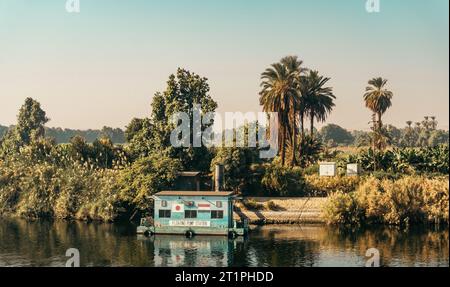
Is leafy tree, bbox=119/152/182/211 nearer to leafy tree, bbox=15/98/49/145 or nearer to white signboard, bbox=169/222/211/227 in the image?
white signboard, bbox=169/222/211/227

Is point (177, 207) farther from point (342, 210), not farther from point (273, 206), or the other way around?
point (342, 210)

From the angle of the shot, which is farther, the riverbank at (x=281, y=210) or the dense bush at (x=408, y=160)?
the dense bush at (x=408, y=160)

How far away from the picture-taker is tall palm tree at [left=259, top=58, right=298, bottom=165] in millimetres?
78188

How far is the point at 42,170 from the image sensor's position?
7494cm

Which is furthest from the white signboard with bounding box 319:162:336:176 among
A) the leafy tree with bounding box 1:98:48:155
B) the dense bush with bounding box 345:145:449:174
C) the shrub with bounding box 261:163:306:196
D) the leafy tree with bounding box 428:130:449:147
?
the leafy tree with bounding box 428:130:449:147

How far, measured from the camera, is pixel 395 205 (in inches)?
2445

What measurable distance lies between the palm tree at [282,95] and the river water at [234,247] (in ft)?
65.1

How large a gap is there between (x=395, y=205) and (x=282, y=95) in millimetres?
21960

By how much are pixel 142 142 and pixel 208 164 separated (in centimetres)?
879

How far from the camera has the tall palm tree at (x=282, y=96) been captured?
7819 centimetres

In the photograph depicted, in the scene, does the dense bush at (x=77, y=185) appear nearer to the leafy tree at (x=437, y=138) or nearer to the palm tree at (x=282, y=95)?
the palm tree at (x=282, y=95)

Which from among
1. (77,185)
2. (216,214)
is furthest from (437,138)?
(216,214)

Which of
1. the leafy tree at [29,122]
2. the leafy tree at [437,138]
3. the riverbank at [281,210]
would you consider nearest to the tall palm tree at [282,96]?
the riverbank at [281,210]

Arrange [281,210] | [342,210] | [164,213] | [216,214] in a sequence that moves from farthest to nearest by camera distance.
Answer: [281,210] → [342,210] → [164,213] → [216,214]
